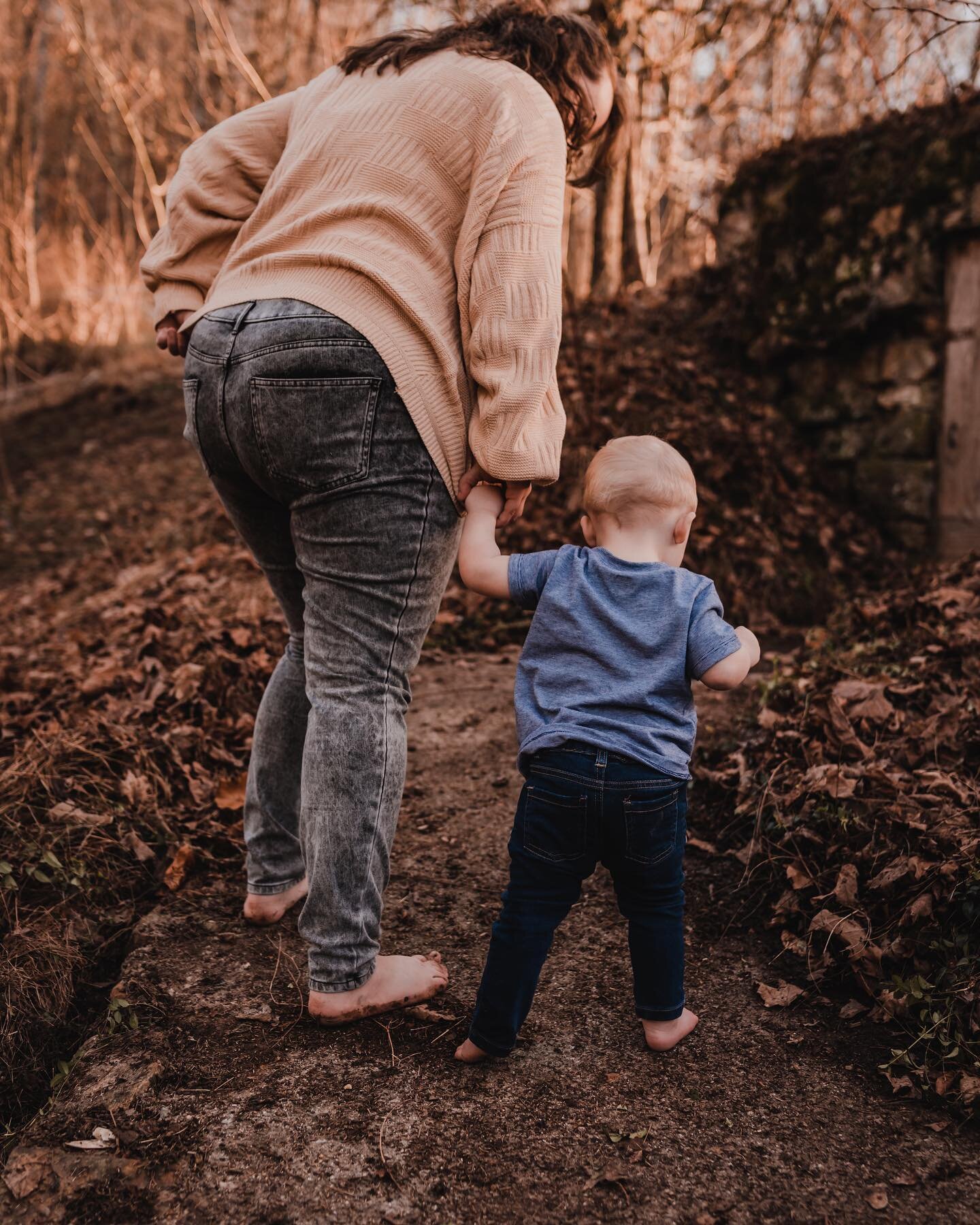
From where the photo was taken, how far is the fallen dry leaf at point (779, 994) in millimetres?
2238

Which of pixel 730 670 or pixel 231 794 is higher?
pixel 730 670

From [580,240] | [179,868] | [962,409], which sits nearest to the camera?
[179,868]

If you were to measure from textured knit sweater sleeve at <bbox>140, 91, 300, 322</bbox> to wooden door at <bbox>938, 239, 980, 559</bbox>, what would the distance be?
4444 mm

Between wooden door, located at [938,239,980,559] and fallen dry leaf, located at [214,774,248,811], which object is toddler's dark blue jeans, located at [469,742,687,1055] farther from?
wooden door, located at [938,239,980,559]

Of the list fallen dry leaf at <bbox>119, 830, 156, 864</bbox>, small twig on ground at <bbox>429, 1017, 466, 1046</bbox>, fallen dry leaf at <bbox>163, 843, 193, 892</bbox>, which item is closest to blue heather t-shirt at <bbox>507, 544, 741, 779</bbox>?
small twig on ground at <bbox>429, 1017, 466, 1046</bbox>

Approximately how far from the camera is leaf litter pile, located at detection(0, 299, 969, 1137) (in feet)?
8.23

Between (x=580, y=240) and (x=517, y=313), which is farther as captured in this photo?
(x=580, y=240)

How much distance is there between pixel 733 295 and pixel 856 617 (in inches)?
110

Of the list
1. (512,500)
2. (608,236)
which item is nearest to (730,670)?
(512,500)

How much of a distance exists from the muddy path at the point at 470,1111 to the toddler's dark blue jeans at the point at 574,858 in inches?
8.0

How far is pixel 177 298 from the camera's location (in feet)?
7.45

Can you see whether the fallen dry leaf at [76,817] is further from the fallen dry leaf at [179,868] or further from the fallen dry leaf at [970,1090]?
the fallen dry leaf at [970,1090]

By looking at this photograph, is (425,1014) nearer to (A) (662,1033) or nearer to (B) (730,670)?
(A) (662,1033)

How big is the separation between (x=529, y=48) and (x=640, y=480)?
36.8 inches
